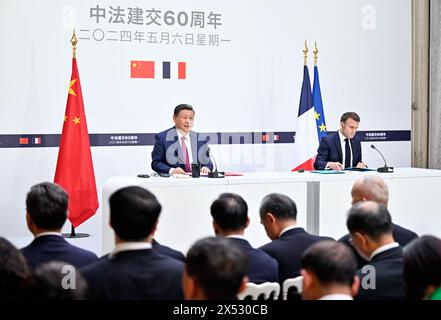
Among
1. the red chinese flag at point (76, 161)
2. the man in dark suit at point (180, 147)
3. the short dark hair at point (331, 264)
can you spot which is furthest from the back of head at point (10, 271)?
the red chinese flag at point (76, 161)

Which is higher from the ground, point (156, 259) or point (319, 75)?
point (319, 75)

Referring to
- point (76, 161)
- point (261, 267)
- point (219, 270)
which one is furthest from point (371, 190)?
point (76, 161)

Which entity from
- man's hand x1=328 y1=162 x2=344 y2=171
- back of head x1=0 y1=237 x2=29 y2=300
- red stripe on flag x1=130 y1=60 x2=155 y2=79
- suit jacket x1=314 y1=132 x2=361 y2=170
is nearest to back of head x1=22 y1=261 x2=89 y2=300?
back of head x1=0 y1=237 x2=29 y2=300

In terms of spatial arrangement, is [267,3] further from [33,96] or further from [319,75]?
[33,96]

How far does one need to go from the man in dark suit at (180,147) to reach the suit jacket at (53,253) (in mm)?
3015

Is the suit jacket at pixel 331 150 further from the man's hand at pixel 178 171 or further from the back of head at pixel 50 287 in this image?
the back of head at pixel 50 287

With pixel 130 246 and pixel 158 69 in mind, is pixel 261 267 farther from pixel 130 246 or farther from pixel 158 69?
pixel 158 69

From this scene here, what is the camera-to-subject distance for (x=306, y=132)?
742 centimetres

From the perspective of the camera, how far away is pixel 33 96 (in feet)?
22.9

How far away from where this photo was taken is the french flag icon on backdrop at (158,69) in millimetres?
7375

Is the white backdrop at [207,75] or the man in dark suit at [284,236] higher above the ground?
the white backdrop at [207,75]

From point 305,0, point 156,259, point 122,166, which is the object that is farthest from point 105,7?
point 156,259

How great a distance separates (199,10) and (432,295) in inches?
241

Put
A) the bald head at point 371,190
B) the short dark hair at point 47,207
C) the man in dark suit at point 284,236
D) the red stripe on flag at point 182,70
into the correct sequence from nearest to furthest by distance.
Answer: the short dark hair at point 47,207
the man in dark suit at point 284,236
the bald head at point 371,190
the red stripe on flag at point 182,70
